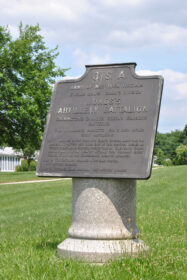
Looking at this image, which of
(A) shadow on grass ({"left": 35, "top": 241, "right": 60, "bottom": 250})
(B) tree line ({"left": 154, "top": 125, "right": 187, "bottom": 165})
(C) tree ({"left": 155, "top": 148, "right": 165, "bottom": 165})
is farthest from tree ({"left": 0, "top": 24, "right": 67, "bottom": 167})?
(C) tree ({"left": 155, "top": 148, "right": 165, "bottom": 165})

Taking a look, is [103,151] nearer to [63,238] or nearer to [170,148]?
[63,238]

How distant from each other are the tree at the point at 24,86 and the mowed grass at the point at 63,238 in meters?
13.1

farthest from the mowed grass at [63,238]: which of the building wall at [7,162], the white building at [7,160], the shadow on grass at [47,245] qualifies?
the building wall at [7,162]

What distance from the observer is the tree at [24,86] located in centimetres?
2872

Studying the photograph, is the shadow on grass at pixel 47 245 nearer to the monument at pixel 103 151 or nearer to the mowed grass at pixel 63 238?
the mowed grass at pixel 63 238

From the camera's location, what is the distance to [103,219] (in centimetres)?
636

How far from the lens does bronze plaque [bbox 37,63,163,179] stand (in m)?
6.43

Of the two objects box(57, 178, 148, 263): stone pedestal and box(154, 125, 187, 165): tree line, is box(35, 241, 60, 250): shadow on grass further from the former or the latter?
box(154, 125, 187, 165): tree line

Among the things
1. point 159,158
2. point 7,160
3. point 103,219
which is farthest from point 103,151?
point 159,158

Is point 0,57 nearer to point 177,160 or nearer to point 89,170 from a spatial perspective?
point 89,170

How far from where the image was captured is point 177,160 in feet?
242

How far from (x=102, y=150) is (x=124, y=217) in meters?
1.03

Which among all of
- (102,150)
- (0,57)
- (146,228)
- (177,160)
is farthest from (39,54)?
(177,160)

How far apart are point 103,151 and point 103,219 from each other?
39.3 inches
